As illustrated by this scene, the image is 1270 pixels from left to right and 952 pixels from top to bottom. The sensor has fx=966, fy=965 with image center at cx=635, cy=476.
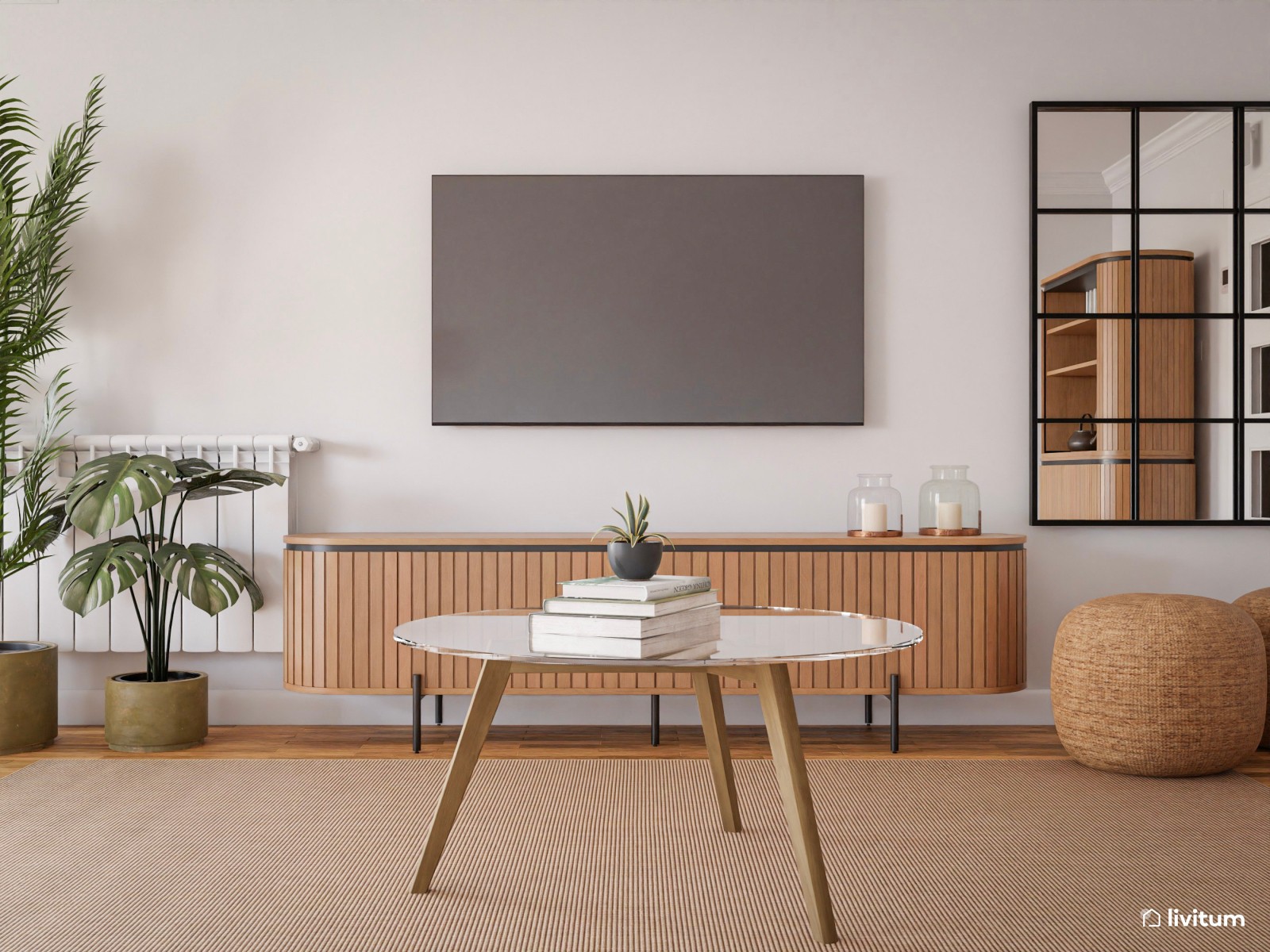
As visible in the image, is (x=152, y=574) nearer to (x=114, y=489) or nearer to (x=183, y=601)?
(x=183, y=601)

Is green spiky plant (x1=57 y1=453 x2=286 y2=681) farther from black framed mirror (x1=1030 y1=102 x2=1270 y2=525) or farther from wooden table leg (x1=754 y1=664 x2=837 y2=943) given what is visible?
black framed mirror (x1=1030 y1=102 x2=1270 y2=525)

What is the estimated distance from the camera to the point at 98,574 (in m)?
2.99

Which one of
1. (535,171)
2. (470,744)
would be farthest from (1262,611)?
(535,171)

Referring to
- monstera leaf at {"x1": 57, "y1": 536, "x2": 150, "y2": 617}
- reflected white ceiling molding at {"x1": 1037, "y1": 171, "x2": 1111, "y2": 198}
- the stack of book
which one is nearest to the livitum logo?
the stack of book

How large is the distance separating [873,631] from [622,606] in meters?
0.54

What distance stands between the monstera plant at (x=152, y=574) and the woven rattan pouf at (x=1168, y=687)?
8.68ft

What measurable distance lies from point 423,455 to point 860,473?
160 cm

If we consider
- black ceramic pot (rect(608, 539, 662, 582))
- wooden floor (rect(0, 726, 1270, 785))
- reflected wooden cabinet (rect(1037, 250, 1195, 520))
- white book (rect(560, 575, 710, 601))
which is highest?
reflected wooden cabinet (rect(1037, 250, 1195, 520))

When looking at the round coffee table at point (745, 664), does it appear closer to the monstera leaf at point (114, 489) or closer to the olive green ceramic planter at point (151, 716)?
the monstera leaf at point (114, 489)

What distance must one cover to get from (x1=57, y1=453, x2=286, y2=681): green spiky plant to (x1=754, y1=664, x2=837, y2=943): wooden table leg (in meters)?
2.04

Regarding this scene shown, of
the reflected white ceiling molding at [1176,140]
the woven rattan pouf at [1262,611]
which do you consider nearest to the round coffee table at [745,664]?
the woven rattan pouf at [1262,611]

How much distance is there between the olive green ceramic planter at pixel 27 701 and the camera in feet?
10.2

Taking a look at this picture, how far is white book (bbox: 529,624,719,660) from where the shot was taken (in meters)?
1.65

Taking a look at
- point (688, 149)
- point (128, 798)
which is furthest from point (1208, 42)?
point (128, 798)
